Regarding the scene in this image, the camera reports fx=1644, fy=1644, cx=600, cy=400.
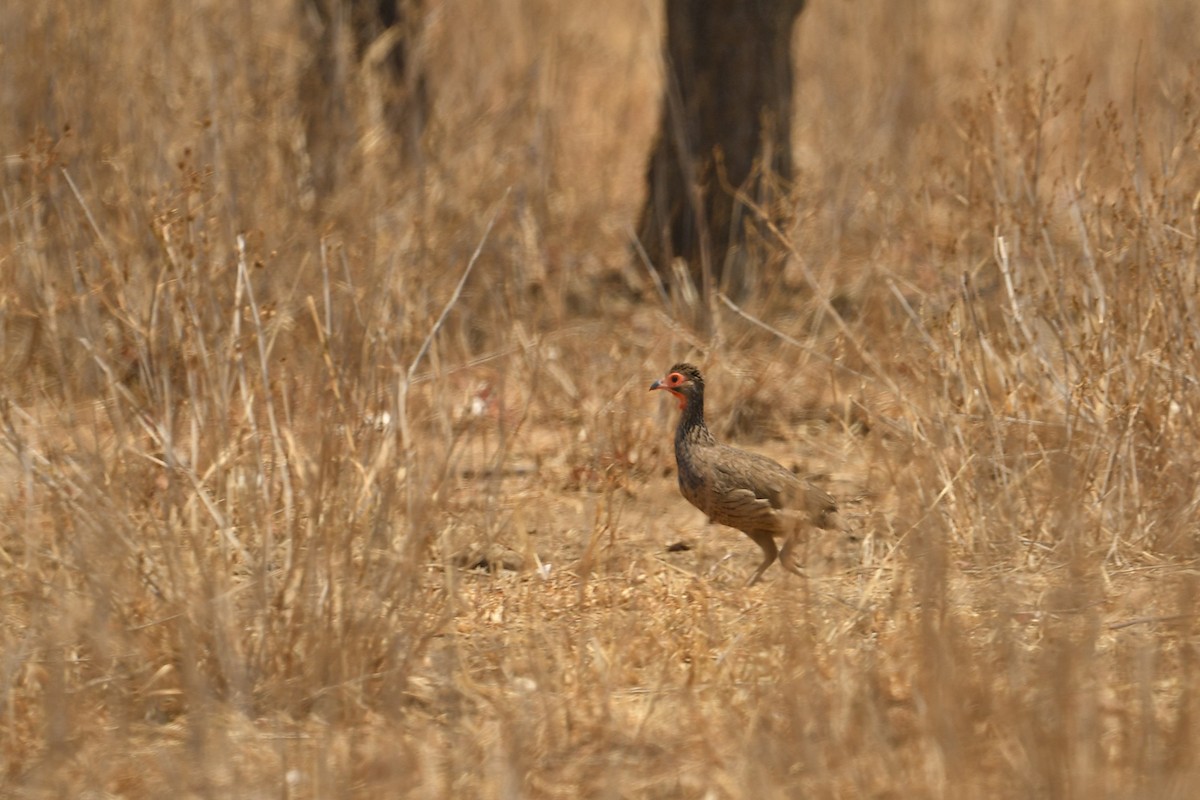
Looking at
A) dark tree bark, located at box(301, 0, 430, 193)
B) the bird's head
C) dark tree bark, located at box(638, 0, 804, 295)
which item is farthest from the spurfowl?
dark tree bark, located at box(638, 0, 804, 295)

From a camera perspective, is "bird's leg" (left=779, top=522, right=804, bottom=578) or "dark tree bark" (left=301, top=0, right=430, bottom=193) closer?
"bird's leg" (left=779, top=522, right=804, bottom=578)

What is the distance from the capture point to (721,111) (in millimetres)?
8039

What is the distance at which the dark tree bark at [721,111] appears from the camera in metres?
7.91

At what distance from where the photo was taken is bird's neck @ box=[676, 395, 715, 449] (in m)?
5.36

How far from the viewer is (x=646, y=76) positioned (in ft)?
42.0

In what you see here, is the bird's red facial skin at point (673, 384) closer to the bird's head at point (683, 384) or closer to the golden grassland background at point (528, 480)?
the bird's head at point (683, 384)

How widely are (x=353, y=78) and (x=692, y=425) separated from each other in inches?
128

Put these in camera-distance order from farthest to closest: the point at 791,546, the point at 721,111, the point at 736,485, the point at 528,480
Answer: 1. the point at 721,111
2. the point at 528,480
3. the point at 736,485
4. the point at 791,546

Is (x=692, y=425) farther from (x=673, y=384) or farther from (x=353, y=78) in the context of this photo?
(x=353, y=78)

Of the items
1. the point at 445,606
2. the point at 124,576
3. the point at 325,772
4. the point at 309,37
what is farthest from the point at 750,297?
the point at 325,772

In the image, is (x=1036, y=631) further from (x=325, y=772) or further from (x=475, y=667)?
(x=325, y=772)

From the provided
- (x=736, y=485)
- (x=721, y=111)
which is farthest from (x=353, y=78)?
(x=736, y=485)

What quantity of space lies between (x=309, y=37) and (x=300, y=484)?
437cm

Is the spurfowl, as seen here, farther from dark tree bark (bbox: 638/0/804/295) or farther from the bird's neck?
dark tree bark (bbox: 638/0/804/295)
